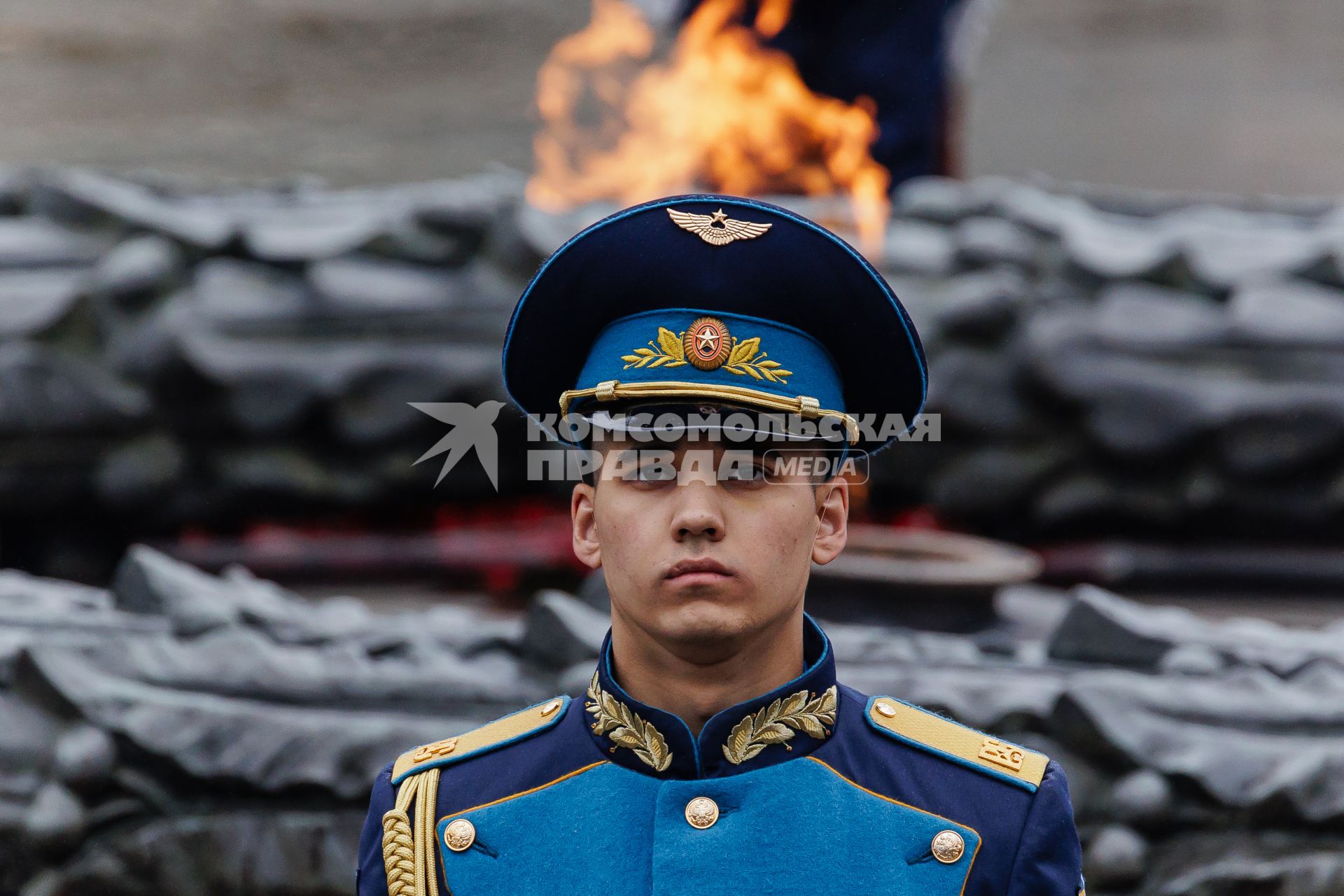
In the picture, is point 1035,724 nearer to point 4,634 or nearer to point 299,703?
point 299,703

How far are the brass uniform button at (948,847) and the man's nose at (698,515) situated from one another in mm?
492

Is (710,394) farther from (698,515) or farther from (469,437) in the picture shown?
(469,437)

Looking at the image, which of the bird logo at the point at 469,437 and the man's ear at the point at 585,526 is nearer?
the man's ear at the point at 585,526

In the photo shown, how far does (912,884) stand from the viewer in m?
1.74

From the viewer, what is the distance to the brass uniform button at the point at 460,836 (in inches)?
72.4

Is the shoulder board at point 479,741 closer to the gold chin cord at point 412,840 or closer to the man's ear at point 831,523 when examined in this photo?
the gold chin cord at point 412,840

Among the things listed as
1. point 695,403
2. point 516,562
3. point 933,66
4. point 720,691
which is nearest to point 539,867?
point 720,691

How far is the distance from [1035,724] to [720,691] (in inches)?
58.9

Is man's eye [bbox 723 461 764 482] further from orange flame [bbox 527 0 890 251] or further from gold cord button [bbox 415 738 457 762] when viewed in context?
orange flame [bbox 527 0 890 251]

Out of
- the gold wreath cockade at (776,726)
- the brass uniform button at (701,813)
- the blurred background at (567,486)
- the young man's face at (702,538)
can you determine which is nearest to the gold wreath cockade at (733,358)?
the young man's face at (702,538)

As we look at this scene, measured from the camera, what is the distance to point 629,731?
1.80 meters

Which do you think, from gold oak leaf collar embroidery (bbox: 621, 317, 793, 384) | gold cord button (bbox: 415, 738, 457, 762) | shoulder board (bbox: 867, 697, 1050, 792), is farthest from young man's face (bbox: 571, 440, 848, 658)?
gold cord button (bbox: 415, 738, 457, 762)

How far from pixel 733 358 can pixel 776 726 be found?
1.54 feet

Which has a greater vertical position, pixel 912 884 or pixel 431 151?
pixel 431 151
